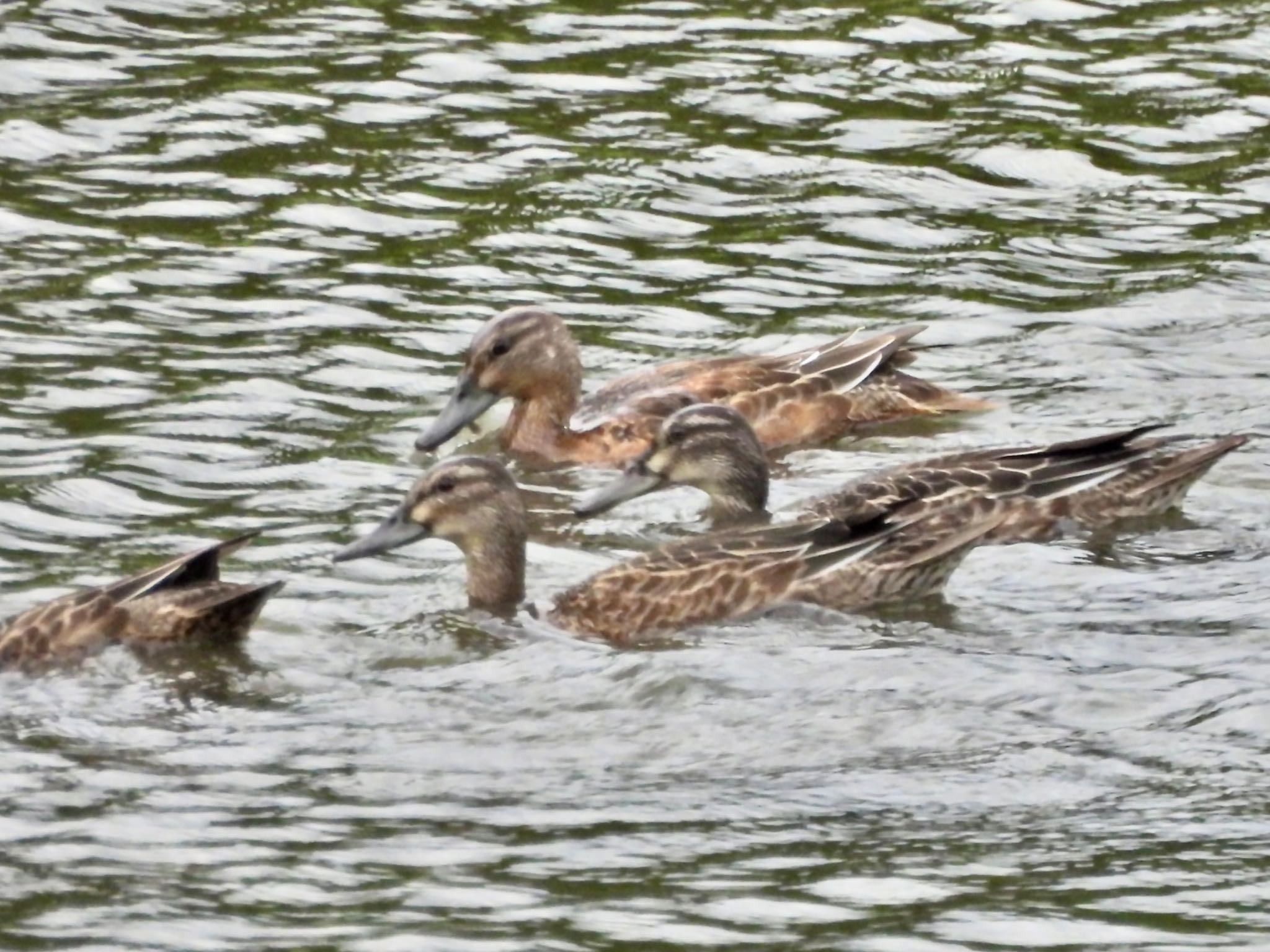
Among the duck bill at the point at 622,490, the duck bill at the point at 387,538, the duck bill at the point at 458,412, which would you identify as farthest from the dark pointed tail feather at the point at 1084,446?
the duck bill at the point at 458,412

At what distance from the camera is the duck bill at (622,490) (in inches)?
462

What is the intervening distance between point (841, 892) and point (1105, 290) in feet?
22.7

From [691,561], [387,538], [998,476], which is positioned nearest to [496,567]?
[387,538]

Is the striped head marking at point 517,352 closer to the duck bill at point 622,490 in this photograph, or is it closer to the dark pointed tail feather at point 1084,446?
the duck bill at point 622,490

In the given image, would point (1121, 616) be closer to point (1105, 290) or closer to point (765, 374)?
point (765, 374)

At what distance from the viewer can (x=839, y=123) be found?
52.6 feet

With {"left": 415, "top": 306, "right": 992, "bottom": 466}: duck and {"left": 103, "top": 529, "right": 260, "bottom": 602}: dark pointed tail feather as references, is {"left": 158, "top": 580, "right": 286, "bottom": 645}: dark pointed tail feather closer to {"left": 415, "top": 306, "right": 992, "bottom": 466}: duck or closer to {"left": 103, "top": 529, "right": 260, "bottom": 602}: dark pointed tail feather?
{"left": 103, "top": 529, "right": 260, "bottom": 602}: dark pointed tail feather

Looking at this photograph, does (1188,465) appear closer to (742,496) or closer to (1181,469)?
(1181,469)

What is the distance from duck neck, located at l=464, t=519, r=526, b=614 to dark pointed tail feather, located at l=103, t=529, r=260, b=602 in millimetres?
988

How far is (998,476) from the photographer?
37.2ft

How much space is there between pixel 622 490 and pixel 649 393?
110 centimetres

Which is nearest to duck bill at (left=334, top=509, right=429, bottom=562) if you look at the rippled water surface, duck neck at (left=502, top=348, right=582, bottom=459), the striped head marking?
the rippled water surface

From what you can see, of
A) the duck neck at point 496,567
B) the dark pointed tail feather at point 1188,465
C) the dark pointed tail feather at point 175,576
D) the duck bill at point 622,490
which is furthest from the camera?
the duck bill at point 622,490

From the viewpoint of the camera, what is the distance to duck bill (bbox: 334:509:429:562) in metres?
10.7
